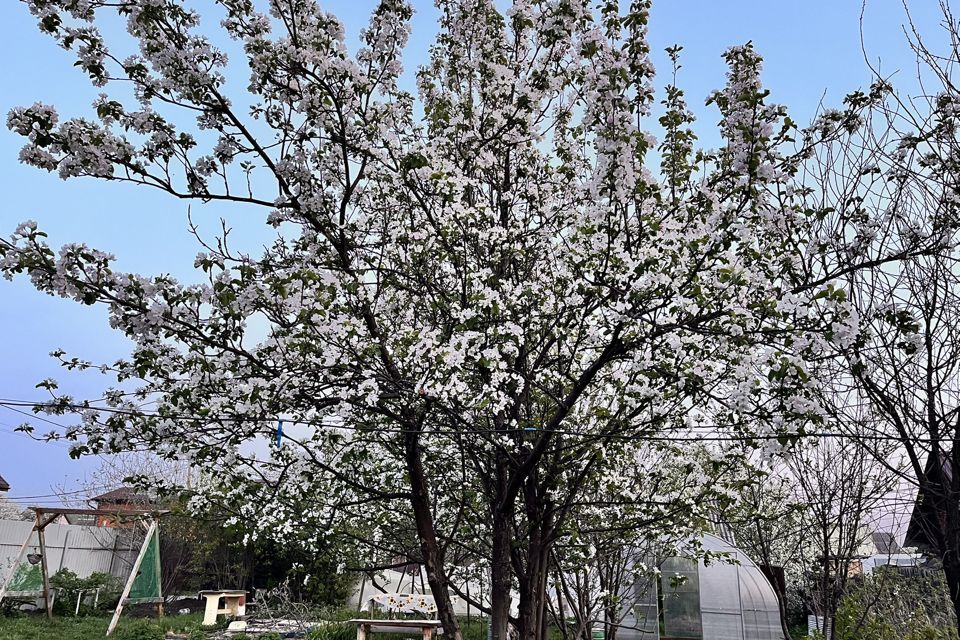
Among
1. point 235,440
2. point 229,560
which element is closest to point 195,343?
point 235,440

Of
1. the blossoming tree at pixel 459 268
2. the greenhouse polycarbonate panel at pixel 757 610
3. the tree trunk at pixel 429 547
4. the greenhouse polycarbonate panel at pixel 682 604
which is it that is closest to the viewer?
the blossoming tree at pixel 459 268

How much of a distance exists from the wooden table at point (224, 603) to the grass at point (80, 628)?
29 cm

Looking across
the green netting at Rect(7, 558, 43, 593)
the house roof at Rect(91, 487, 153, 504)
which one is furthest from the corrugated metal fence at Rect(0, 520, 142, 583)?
the house roof at Rect(91, 487, 153, 504)

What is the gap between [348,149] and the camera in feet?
14.3

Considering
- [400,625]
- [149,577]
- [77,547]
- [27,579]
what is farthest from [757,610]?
[77,547]

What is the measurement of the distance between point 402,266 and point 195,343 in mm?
1571

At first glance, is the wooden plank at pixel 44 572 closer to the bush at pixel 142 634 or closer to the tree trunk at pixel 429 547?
the bush at pixel 142 634

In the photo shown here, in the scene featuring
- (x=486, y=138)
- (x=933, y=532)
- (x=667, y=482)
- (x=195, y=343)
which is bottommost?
(x=933, y=532)

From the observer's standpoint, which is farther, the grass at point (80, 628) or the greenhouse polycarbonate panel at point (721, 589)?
the greenhouse polycarbonate panel at point (721, 589)

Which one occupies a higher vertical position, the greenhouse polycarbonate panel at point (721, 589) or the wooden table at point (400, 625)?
the greenhouse polycarbonate panel at point (721, 589)

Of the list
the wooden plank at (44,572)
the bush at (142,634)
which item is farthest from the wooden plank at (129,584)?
the wooden plank at (44,572)

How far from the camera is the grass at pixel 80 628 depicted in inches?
426

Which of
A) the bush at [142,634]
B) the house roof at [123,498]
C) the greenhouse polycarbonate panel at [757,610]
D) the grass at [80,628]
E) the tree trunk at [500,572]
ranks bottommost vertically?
the grass at [80,628]

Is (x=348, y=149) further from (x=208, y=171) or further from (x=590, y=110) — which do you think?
(x=590, y=110)
